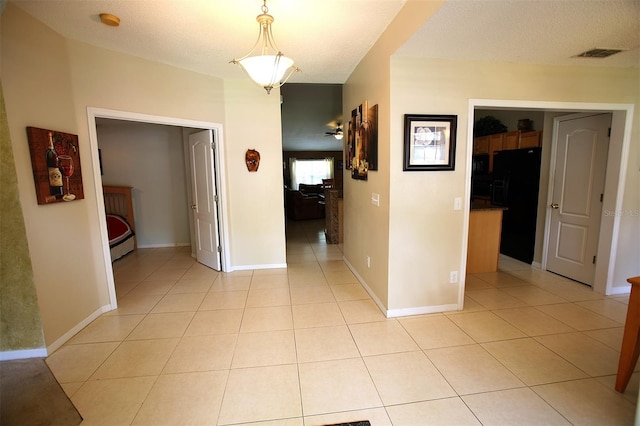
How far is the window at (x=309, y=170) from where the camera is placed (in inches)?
460

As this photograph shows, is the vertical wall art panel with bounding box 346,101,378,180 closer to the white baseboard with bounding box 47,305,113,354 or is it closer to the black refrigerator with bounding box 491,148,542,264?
the black refrigerator with bounding box 491,148,542,264

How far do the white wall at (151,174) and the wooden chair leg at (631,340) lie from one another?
5907 millimetres

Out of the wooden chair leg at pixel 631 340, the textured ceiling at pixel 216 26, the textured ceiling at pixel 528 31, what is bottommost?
the wooden chair leg at pixel 631 340

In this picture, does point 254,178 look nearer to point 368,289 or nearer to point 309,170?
point 368,289

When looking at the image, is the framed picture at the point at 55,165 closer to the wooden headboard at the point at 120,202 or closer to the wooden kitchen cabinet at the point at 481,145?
the wooden headboard at the point at 120,202

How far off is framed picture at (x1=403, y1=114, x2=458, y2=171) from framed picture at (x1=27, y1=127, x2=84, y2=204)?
299 centimetres

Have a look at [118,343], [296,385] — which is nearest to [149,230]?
[118,343]

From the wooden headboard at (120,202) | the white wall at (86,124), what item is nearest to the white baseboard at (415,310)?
the white wall at (86,124)

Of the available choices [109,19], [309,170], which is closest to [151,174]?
[109,19]

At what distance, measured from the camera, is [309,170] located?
470 inches

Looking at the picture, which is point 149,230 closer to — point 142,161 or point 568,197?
point 142,161

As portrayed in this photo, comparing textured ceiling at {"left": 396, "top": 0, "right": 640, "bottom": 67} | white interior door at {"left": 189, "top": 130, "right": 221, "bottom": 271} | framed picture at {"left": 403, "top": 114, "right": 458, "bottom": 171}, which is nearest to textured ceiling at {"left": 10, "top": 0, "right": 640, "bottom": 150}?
textured ceiling at {"left": 396, "top": 0, "right": 640, "bottom": 67}

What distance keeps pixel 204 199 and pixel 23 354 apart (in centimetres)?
243

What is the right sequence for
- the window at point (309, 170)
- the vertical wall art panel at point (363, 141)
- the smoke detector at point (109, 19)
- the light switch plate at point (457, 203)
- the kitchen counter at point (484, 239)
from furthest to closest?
1. the window at point (309, 170)
2. the kitchen counter at point (484, 239)
3. the vertical wall art panel at point (363, 141)
4. the light switch plate at point (457, 203)
5. the smoke detector at point (109, 19)
